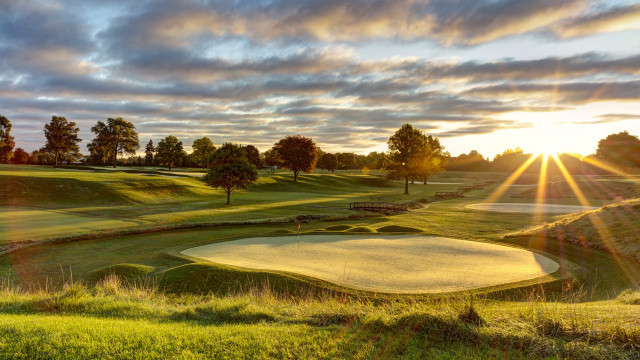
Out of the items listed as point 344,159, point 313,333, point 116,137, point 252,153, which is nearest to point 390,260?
point 313,333

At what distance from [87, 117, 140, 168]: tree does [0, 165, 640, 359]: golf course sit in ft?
181

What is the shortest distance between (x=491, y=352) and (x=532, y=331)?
145cm

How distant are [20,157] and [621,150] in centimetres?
21876

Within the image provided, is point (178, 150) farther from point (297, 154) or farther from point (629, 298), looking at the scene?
point (629, 298)

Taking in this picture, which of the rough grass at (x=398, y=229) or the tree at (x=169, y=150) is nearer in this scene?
the rough grass at (x=398, y=229)

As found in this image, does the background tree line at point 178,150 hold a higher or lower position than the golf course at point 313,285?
higher

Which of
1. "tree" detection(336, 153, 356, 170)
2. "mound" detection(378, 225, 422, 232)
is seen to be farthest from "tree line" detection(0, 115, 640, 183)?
"tree" detection(336, 153, 356, 170)

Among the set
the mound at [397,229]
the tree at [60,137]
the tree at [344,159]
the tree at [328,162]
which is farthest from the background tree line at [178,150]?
the tree at [344,159]

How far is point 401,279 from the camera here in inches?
607

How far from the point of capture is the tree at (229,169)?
49156 mm

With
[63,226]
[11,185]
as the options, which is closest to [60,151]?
[11,185]

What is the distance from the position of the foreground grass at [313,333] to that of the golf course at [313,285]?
0.12ft

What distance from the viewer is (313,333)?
Answer: 7.62m

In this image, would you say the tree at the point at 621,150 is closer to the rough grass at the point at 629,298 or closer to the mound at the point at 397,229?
the mound at the point at 397,229
